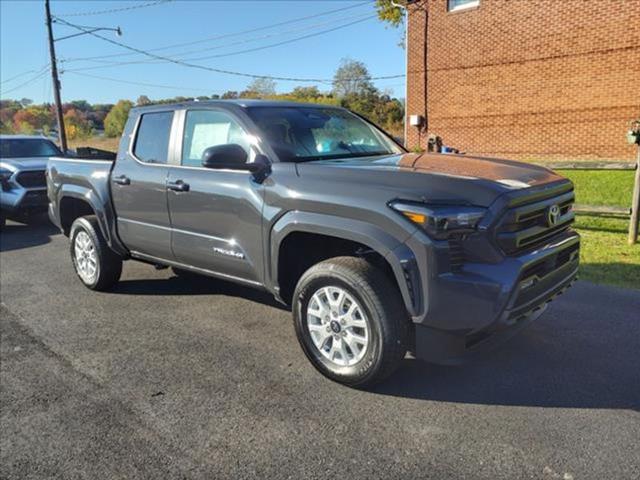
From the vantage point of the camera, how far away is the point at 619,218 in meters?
8.29

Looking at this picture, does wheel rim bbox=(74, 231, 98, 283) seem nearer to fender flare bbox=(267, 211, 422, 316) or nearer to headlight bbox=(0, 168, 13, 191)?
fender flare bbox=(267, 211, 422, 316)

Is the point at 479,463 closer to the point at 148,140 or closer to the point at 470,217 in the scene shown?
the point at 470,217

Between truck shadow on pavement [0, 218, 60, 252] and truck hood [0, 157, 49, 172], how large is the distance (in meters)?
1.18

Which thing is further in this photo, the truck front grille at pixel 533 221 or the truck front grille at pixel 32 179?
the truck front grille at pixel 32 179

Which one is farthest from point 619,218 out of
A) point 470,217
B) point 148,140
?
point 148,140

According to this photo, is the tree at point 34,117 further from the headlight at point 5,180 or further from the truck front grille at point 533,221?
the truck front grille at point 533,221

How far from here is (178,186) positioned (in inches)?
173

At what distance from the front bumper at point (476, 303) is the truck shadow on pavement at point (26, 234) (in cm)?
762

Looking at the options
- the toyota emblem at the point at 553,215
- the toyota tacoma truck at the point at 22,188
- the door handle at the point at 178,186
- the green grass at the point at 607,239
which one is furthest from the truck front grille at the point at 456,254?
the toyota tacoma truck at the point at 22,188

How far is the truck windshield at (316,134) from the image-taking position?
401 cm

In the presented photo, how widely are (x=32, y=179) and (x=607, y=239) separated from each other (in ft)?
32.1

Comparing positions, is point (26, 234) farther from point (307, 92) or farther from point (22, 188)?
point (307, 92)

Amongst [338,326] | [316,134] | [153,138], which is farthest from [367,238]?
[153,138]

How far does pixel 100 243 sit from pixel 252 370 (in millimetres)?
2623
